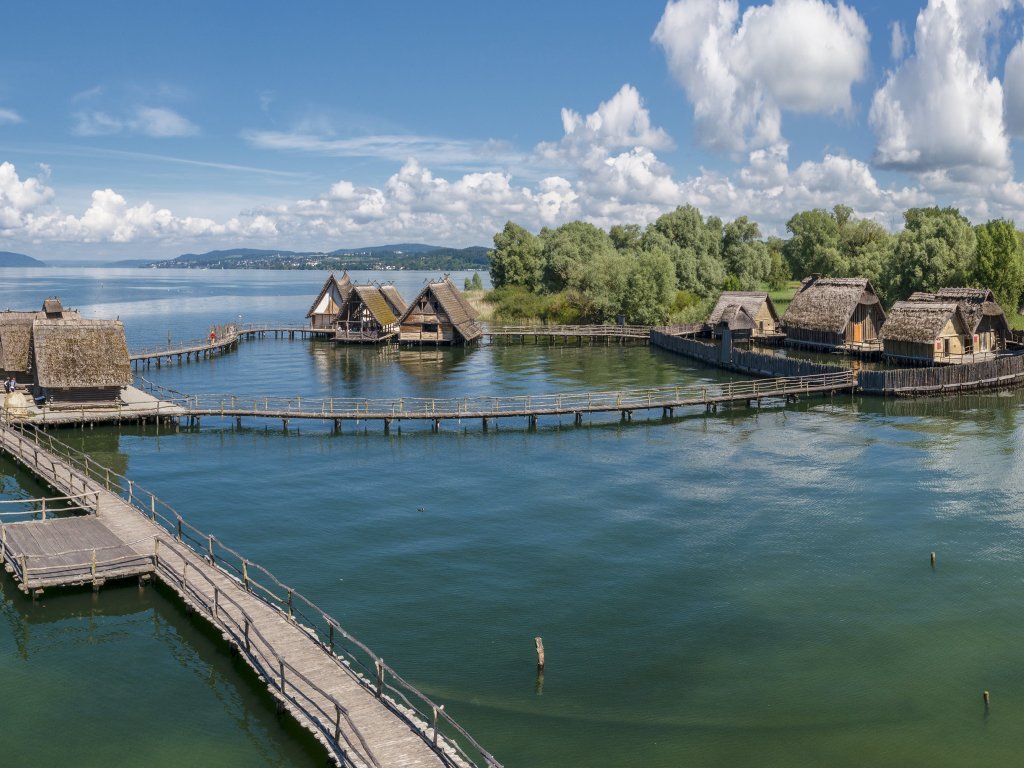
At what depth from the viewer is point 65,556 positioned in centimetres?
2962

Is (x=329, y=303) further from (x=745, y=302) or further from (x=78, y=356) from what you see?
(x=78, y=356)

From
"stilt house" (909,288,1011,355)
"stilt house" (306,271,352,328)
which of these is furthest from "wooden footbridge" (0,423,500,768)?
"stilt house" (306,271,352,328)

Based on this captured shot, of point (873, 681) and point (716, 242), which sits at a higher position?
point (716, 242)

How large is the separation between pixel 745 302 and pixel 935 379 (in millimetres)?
34156

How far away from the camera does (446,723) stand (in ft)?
68.9

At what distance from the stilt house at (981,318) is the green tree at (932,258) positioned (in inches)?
598

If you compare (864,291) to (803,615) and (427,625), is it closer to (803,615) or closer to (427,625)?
(803,615)

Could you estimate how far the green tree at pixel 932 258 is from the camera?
92062 mm

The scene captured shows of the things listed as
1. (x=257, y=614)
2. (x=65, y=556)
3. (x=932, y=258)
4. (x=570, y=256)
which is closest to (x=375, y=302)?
(x=570, y=256)

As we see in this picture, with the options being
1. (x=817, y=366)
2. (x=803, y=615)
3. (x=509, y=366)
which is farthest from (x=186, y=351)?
(x=803, y=615)

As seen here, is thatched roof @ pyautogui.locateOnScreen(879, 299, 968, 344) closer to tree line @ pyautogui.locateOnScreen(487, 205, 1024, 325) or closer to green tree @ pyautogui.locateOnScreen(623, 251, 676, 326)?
tree line @ pyautogui.locateOnScreen(487, 205, 1024, 325)

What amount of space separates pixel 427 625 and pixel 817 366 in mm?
47589

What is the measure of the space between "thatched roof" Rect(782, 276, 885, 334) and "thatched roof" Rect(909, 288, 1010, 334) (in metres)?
5.48

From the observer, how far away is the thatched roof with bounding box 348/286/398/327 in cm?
10162
